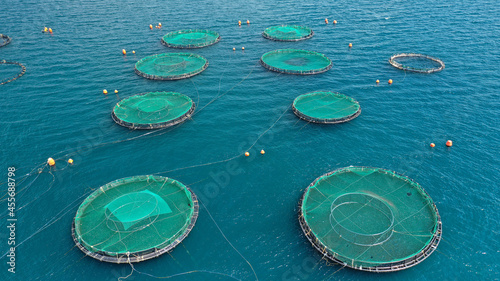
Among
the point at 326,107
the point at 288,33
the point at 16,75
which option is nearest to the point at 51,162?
the point at 16,75

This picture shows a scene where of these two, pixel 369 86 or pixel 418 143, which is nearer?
pixel 418 143

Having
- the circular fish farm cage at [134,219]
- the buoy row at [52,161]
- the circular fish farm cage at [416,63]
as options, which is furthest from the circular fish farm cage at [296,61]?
the buoy row at [52,161]

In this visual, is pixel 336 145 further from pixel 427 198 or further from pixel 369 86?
pixel 369 86

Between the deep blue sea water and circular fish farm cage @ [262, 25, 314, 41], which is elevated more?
circular fish farm cage @ [262, 25, 314, 41]

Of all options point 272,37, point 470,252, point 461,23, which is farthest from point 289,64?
point 461,23

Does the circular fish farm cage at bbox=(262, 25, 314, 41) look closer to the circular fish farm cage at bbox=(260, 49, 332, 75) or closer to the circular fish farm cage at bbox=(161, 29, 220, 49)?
the circular fish farm cage at bbox=(260, 49, 332, 75)

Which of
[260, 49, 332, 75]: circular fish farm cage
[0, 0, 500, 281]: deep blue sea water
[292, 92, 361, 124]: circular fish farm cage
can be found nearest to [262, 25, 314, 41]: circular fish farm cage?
[0, 0, 500, 281]: deep blue sea water

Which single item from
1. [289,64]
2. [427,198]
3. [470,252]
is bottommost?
[470,252]

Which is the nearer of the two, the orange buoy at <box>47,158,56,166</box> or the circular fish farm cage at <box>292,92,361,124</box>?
the orange buoy at <box>47,158,56,166</box>
